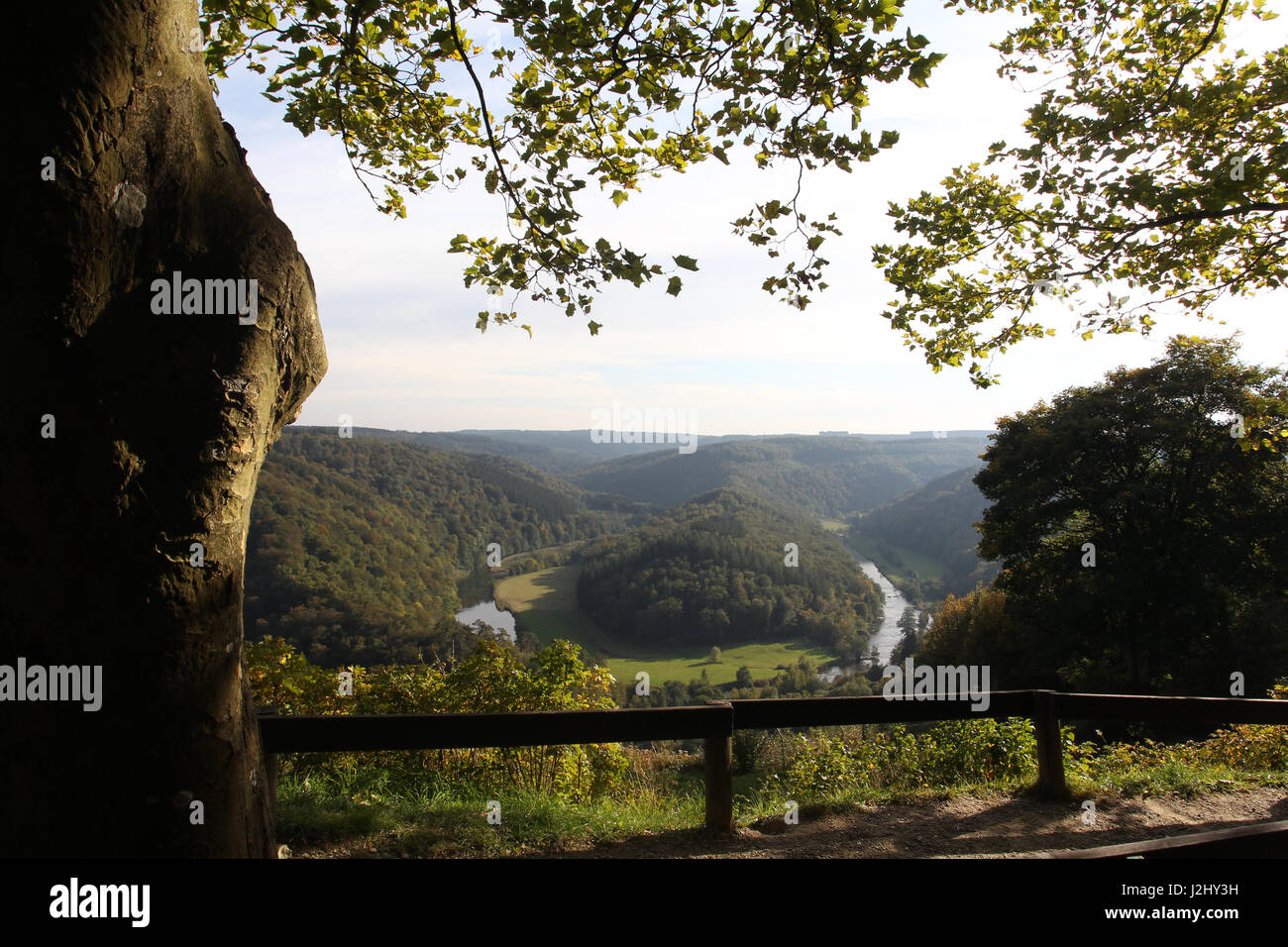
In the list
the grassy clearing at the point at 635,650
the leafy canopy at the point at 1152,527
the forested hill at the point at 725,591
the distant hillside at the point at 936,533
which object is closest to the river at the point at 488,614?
the grassy clearing at the point at 635,650

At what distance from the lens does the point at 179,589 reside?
201 cm

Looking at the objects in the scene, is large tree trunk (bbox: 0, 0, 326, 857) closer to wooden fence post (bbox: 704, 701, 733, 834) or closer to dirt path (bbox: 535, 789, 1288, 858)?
dirt path (bbox: 535, 789, 1288, 858)

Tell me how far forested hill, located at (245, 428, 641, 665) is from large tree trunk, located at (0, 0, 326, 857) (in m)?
6.37

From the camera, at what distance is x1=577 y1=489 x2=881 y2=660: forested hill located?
91.8 m

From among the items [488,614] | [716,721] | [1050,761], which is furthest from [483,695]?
[488,614]

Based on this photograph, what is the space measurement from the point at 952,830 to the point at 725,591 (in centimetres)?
9089

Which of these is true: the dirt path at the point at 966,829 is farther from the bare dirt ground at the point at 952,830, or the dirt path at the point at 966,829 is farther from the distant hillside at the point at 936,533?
the distant hillside at the point at 936,533

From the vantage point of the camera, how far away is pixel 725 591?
93.2 m

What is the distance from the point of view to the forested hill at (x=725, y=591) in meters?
91.8

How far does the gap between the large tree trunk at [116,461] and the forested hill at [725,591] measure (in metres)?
87.7

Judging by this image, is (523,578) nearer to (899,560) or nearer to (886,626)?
(886,626)

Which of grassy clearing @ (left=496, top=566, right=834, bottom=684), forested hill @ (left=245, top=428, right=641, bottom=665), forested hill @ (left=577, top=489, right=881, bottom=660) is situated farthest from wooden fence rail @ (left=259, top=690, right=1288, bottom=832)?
forested hill @ (left=577, top=489, right=881, bottom=660)

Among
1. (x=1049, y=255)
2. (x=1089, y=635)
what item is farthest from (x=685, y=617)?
(x=1049, y=255)

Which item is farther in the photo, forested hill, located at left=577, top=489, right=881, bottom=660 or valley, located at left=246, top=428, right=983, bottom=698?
forested hill, located at left=577, top=489, right=881, bottom=660
